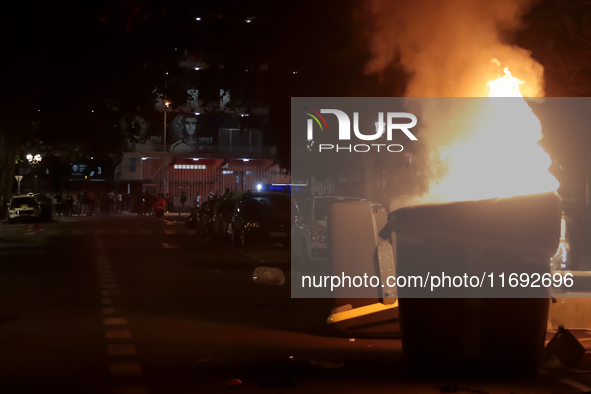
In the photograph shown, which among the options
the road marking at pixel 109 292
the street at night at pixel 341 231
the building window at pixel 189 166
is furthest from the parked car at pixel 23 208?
the road marking at pixel 109 292

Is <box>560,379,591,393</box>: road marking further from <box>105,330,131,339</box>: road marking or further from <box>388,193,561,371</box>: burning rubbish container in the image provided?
<box>105,330,131,339</box>: road marking

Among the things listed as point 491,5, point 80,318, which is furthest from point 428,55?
point 80,318

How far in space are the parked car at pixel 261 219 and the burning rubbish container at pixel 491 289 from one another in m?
17.3

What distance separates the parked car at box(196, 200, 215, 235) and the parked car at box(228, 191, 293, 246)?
4.54m

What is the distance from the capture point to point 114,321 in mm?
10672

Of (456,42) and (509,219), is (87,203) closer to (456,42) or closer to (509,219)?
(456,42)

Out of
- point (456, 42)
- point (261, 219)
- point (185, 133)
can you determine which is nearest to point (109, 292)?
point (456, 42)

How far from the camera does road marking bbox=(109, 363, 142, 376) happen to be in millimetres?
7520

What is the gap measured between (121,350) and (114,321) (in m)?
Result: 2.10

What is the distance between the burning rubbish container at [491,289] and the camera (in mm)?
7051

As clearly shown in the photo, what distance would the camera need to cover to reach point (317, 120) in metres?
36.8

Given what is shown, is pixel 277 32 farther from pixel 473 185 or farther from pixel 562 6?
pixel 473 185

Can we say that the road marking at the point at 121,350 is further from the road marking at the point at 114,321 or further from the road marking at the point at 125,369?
the road marking at the point at 114,321

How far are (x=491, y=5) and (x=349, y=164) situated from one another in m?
34.5
